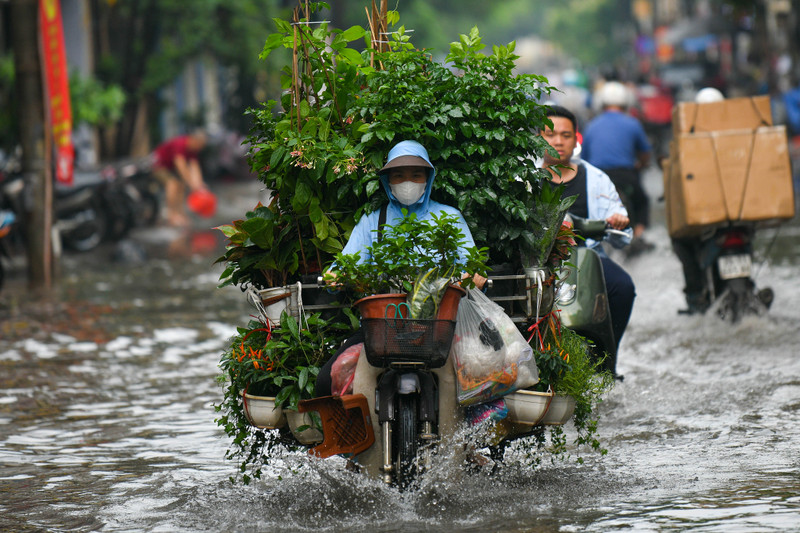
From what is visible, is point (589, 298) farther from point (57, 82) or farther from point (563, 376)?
point (57, 82)

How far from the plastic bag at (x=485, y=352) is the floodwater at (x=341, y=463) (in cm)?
38

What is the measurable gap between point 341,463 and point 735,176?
409 cm

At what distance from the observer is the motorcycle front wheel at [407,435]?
5027 millimetres

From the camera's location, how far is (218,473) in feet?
20.4

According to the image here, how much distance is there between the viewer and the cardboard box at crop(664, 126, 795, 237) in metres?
8.71

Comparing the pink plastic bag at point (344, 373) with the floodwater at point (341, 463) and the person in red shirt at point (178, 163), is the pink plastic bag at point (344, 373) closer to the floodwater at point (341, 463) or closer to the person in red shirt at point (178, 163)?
the floodwater at point (341, 463)

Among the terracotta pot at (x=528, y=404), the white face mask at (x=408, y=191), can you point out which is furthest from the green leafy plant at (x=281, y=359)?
the terracotta pot at (x=528, y=404)

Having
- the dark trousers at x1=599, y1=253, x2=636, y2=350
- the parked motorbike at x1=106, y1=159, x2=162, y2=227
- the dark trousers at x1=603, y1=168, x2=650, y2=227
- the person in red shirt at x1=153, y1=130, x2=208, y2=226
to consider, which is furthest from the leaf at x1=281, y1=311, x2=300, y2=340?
the person in red shirt at x1=153, y1=130, x2=208, y2=226

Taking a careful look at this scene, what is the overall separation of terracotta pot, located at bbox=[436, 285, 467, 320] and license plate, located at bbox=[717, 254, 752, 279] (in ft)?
15.7

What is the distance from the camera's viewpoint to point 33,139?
46.0 ft

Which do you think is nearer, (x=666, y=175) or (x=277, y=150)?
(x=277, y=150)

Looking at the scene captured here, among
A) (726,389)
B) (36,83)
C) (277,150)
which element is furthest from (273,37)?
(36,83)

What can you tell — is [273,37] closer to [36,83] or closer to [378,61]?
[378,61]

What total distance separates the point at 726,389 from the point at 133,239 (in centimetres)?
1307
